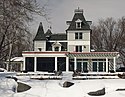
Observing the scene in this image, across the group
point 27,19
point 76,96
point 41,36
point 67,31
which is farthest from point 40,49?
point 76,96

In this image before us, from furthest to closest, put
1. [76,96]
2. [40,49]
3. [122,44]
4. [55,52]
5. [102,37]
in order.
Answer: [102,37] → [122,44] → [40,49] → [55,52] → [76,96]

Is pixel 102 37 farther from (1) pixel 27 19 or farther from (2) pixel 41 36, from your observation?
(1) pixel 27 19

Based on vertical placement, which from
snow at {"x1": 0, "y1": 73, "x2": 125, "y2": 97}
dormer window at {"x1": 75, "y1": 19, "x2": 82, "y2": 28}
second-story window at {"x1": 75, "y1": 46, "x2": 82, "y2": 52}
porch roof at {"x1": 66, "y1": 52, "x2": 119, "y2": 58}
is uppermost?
dormer window at {"x1": 75, "y1": 19, "x2": 82, "y2": 28}

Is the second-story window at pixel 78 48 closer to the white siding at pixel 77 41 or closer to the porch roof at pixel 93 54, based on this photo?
the white siding at pixel 77 41

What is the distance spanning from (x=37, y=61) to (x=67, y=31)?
813 cm

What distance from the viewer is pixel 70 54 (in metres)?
49.8

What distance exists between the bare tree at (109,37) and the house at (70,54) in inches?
539

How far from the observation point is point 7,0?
16.7 metres

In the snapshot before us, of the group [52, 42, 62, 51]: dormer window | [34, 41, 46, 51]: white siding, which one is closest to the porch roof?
[52, 42, 62, 51]: dormer window

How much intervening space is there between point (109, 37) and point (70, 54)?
70.0 ft

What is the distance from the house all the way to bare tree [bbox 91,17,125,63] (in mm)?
13695

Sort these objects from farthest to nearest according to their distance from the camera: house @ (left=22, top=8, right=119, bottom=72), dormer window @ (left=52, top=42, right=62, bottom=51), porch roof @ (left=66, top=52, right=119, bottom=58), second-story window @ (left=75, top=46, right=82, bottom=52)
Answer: dormer window @ (left=52, top=42, right=62, bottom=51)
second-story window @ (left=75, top=46, right=82, bottom=52)
house @ (left=22, top=8, right=119, bottom=72)
porch roof @ (left=66, top=52, right=119, bottom=58)

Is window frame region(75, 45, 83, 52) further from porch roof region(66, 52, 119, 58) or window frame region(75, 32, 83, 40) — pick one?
porch roof region(66, 52, 119, 58)

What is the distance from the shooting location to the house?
49.6 m
